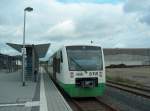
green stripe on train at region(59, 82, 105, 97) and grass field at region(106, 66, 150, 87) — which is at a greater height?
grass field at region(106, 66, 150, 87)

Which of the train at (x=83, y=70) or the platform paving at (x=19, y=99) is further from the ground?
the train at (x=83, y=70)

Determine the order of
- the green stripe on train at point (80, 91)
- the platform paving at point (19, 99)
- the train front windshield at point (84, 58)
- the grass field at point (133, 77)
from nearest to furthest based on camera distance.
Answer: the platform paving at point (19, 99) → the green stripe on train at point (80, 91) → the train front windshield at point (84, 58) → the grass field at point (133, 77)

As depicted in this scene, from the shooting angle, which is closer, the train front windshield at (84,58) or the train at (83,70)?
the train at (83,70)

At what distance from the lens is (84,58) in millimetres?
17844

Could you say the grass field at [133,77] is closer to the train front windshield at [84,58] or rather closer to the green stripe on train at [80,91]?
the train front windshield at [84,58]

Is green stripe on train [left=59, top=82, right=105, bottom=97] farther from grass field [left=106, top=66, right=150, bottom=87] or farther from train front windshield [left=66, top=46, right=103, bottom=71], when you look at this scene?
grass field [left=106, top=66, right=150, bottom=87]

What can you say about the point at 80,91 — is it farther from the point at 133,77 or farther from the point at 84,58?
the point at 133,77

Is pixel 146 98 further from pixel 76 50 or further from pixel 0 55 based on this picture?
pixel 0 55

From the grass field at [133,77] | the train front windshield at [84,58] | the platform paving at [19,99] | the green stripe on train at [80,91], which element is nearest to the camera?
the platform paving at [19,99]

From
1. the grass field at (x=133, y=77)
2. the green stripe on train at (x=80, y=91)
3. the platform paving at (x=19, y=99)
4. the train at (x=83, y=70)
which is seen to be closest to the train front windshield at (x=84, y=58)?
the train at (x=83, y=70)

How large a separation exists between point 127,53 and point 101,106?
102m

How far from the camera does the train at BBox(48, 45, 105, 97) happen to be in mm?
17031

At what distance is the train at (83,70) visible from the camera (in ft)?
55.9

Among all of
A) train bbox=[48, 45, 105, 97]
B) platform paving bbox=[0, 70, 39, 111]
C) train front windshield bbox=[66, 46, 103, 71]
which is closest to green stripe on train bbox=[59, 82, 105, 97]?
train bbox=[48, 45, 105, 97]
